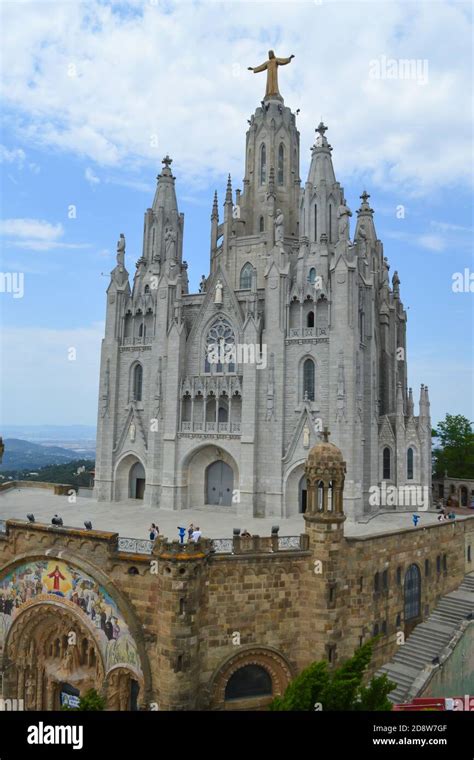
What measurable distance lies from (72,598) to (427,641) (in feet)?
49.9

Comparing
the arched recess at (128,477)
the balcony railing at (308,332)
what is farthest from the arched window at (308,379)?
the arched recess at (128,477)

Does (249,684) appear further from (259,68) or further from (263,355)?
(259,68)

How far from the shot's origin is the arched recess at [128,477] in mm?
39188

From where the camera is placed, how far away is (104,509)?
34438 millimetres

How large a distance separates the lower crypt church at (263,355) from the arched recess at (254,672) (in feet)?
36.0

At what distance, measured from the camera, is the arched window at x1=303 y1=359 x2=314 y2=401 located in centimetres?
3400

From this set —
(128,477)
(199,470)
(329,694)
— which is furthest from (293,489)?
(329,694)

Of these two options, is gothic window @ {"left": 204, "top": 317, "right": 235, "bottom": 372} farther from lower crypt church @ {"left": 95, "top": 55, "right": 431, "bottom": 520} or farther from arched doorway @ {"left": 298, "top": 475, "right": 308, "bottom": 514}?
arched doorway @ {"left": 298, "top": 475, "right": 308, "bottom": 514}

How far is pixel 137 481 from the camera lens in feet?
131

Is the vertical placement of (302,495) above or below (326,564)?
above

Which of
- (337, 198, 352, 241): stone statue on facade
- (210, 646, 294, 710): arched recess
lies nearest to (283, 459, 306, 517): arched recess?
(210, 646, 294, 710): arched recess

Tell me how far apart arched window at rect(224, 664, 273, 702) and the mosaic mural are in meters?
3.59

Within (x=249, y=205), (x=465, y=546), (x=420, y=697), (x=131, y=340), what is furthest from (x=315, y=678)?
(x=249, y=205)
